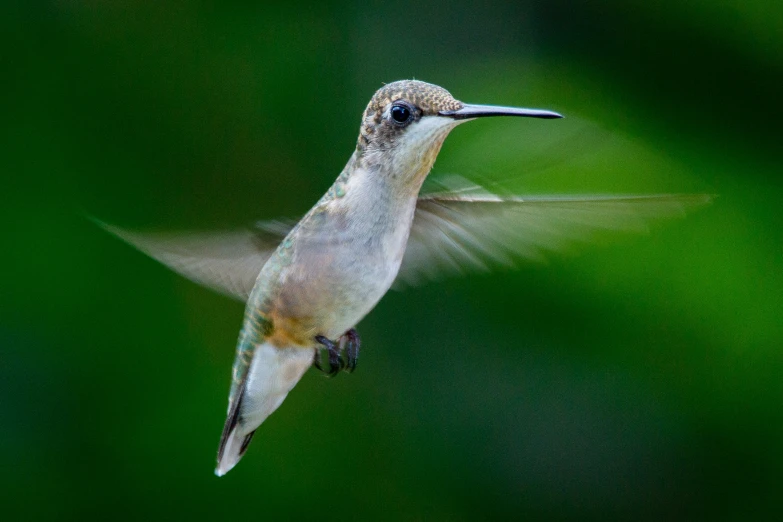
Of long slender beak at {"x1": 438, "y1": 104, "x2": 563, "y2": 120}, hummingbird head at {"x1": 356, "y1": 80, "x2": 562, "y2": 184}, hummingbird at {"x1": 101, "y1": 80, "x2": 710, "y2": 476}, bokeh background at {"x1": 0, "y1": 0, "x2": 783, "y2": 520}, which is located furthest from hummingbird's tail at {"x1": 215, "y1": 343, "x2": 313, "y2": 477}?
bokeh background at {"x1": 0, "y1": 0, "x2": 783, "y2": 520}

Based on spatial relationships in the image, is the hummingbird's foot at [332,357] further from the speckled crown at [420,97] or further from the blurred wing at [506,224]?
the speckled crown at [420,97]

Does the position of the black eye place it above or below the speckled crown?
below

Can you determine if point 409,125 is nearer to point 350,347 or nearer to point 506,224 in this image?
point 506,224

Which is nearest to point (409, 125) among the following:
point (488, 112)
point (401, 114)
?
point (401, 114)

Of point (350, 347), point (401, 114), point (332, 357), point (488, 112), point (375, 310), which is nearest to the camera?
point (488, 112)

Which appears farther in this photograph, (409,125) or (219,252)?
(219,252)

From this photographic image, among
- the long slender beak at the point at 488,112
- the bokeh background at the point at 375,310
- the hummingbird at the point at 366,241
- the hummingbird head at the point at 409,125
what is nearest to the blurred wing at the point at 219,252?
the hummingbird at the point at 366,241

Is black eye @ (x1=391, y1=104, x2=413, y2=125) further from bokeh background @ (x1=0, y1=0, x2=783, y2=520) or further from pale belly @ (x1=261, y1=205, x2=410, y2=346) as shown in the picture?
bokeh background @ (x1=0, y1=0, x2=783, y2=520)

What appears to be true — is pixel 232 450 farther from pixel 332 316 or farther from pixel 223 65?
pixel 223 65
